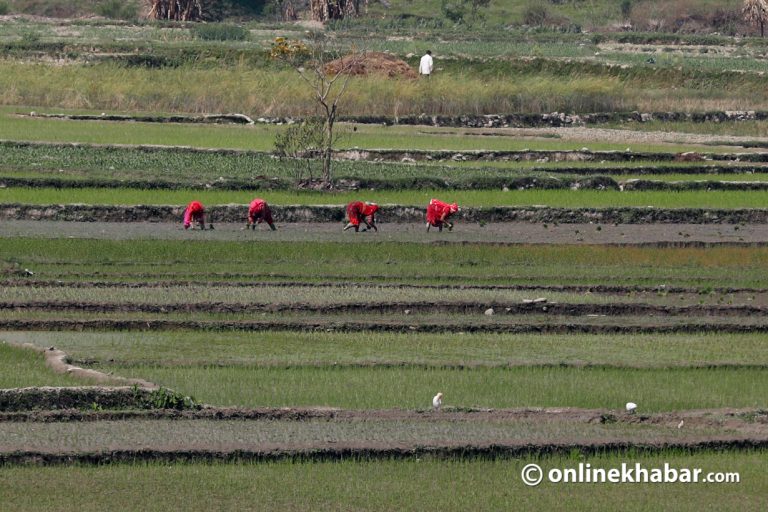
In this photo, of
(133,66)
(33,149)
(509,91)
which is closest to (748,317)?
(33,149)

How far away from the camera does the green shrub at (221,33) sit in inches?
2099

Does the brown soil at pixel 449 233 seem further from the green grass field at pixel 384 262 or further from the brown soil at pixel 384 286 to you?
the brown soil at pixel 384 286

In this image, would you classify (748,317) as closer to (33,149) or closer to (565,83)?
(33,149)

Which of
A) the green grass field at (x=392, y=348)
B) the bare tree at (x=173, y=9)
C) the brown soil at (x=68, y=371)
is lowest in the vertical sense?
A: the green grass field at (x=392, y=348)

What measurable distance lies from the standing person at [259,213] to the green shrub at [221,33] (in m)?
31.8

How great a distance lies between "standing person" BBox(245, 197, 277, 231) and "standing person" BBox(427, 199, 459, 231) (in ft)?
7.69

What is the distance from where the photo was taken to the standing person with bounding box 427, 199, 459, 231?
2177cm

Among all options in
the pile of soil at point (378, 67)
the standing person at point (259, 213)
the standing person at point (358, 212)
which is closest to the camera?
the standing person at point (259, 213)

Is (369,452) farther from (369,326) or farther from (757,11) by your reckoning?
(757,11)

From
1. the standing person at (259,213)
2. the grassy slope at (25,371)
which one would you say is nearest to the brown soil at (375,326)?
the grassy slope at (25,371)

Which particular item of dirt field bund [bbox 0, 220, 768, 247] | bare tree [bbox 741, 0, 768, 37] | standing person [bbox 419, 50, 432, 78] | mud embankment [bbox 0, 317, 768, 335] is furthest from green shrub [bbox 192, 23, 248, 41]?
mud embankment [bbox 0, 317, 768, 335]

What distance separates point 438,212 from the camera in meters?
21.9

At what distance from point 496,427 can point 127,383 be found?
3.23 meters

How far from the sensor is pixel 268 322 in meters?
15.6
